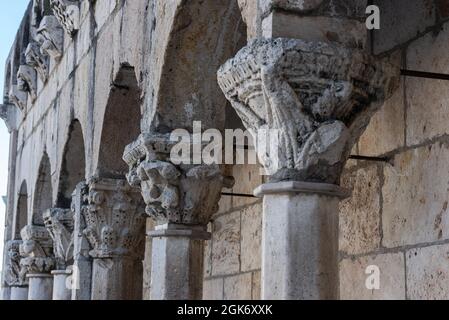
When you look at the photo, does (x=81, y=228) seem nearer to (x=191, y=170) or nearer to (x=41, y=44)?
(x=191, y=170)

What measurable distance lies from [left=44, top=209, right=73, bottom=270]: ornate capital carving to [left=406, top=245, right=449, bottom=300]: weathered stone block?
189 inches

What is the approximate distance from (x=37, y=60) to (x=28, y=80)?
108 cm

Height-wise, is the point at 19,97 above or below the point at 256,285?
above

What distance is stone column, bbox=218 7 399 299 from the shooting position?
3.69 metres

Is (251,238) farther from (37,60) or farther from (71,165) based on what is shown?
(37,60)

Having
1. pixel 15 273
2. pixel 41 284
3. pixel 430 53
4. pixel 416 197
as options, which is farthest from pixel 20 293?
pixel 430 53

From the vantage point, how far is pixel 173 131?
5.62 metres

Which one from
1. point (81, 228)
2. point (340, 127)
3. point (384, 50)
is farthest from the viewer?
point (81, 228)

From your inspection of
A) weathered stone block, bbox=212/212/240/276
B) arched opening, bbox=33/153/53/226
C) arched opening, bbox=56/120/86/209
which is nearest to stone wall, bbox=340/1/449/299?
weathered stone block, bbox=212/212/240/276

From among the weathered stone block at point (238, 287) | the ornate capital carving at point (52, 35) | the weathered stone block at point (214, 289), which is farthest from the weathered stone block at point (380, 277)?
the ornate capital carving at point (52, 35)

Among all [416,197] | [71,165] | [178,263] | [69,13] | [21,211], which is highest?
[69,13]

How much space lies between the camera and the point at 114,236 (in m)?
7.19

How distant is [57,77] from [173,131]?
5001mm
